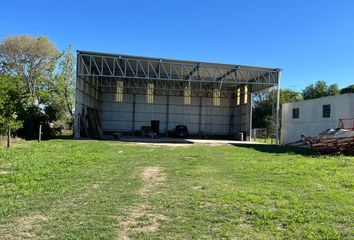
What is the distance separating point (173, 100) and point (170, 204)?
4437 centimetres

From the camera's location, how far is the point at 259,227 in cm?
593

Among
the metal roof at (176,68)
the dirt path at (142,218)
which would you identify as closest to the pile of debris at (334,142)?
the metal roof at (176,68)

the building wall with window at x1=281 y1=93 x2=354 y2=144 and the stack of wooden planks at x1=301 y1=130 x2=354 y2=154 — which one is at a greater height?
the building wall with window at x1=281 y1=93 x2=354 y2=144

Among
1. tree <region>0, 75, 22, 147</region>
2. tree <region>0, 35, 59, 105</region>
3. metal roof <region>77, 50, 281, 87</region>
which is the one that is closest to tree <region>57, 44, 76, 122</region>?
tree <region>0, 35, 59, 105</region>

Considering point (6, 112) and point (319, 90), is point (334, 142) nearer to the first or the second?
point (6, 112)

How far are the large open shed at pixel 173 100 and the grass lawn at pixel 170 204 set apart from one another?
3182 cm

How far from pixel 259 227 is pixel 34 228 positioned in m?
3.55

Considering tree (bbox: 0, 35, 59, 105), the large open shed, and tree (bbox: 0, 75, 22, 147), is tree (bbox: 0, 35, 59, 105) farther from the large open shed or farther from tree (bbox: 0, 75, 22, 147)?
tree (bbox: 0, 75, 22, 147)

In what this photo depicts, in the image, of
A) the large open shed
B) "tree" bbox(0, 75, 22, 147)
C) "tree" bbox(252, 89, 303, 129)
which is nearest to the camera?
"tree" bbox(0, 75, 22, 147)

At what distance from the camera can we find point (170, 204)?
24.6ft

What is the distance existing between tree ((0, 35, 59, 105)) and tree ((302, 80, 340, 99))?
52893 millimetres

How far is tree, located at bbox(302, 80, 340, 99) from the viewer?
76650mm

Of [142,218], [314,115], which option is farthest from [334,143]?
[142,218]

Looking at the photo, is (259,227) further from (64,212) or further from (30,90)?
(30,90)
